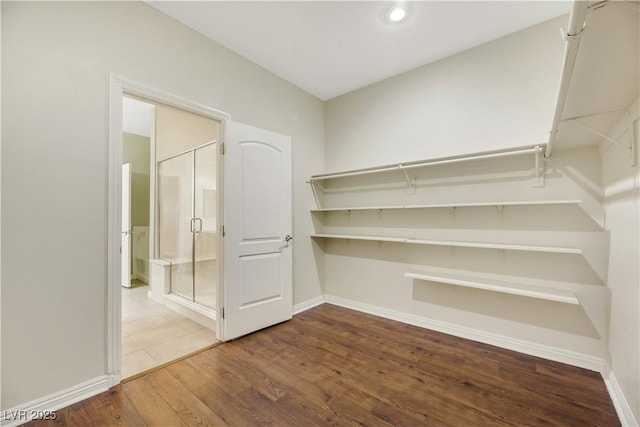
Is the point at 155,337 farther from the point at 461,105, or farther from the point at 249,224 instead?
the point at 461,105

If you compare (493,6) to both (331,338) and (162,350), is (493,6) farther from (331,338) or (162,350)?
(162,350)

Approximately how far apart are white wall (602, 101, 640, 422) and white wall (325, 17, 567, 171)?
632 millimetres

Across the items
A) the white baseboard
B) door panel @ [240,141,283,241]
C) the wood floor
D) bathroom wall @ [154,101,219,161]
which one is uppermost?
bathroom wall @ [154,101,219,161]

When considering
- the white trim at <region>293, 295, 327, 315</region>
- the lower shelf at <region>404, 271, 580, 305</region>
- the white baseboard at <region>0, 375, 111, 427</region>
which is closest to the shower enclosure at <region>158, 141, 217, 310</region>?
the white trim at <region>293, 295, 327, 315</region>

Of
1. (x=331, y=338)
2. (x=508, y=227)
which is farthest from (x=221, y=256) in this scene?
(x=508, y=227)

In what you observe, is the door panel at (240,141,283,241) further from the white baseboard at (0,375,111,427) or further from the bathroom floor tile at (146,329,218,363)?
the white baseboard at (0,375,111,427)

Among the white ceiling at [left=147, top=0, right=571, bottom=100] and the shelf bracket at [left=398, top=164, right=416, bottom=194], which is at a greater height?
the white ceiling at [left=147, top=0, right=571, bottom=100]

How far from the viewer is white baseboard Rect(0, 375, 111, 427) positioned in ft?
4.68

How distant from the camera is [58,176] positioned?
1.59 meters

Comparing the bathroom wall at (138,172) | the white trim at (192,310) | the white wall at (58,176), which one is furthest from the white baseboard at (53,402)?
the bathroom wall at (138,172)

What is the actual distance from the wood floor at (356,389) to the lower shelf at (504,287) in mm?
554

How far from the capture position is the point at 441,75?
2689mm

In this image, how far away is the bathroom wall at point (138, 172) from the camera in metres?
5.02

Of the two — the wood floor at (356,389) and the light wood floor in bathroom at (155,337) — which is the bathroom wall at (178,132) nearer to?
the light wood floor in bathroom at (155,337)
